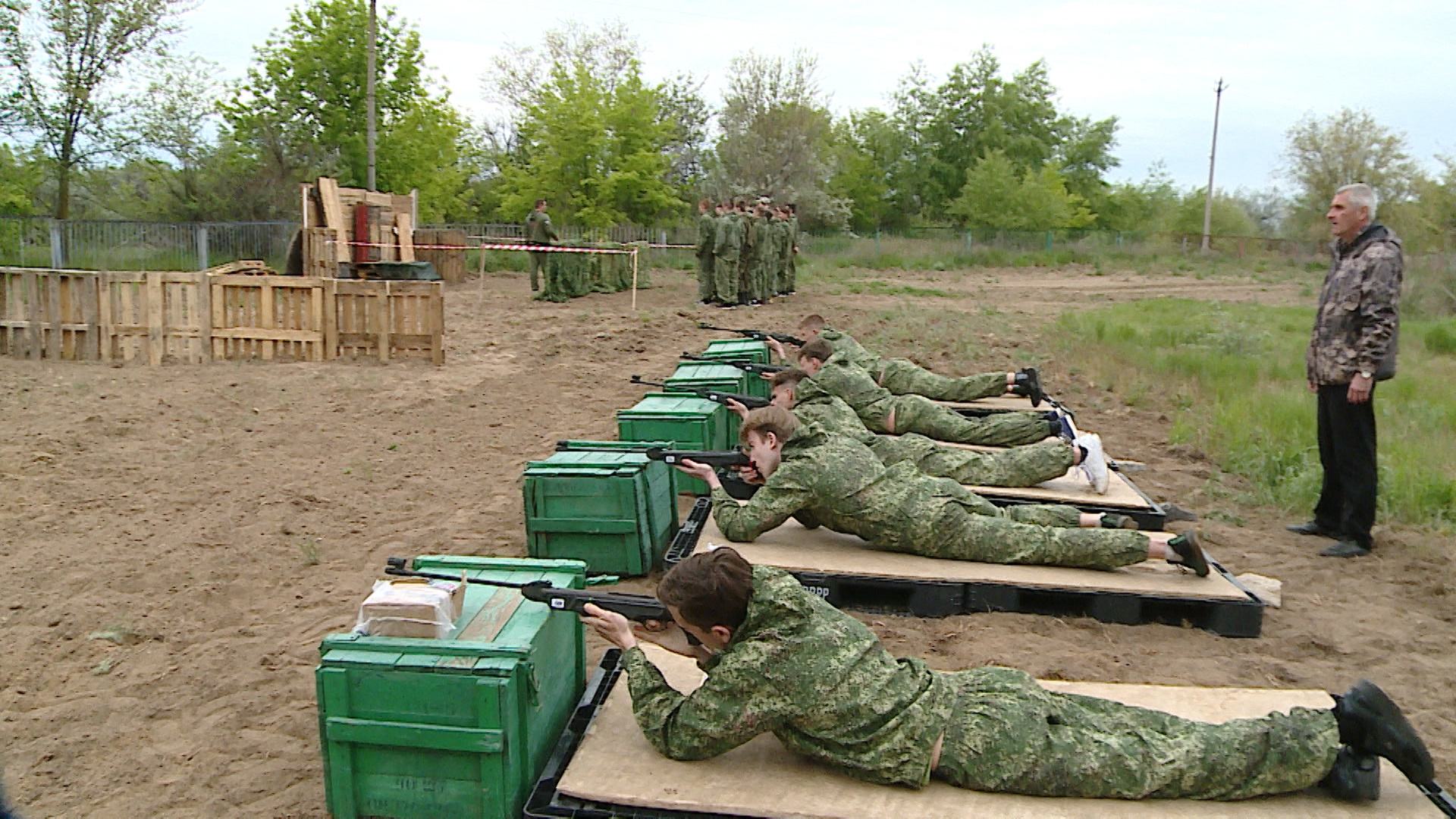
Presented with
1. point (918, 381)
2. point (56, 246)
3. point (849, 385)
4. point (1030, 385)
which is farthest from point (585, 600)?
point (56, 246)

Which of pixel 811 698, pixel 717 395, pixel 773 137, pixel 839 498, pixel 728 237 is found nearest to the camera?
pixel 811 698

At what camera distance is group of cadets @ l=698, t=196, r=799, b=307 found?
19.1 metres

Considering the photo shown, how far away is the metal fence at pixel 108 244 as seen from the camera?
23188mm

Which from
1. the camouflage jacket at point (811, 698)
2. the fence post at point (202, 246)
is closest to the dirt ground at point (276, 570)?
the camouflage jacket at point (811, 698)

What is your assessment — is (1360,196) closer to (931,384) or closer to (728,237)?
(931,384)

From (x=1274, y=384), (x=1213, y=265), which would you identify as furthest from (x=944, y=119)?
(x=1274, y=384)

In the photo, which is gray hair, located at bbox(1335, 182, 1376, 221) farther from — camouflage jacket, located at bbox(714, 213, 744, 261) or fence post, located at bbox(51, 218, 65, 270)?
fence post, located at bbox(51, 218, 65, 270)

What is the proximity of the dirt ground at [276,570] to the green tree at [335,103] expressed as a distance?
64.7 ft

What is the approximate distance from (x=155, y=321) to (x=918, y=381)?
8172 mm

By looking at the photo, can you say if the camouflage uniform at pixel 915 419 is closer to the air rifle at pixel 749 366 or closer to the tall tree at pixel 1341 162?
the air rifle at pixel 749 366

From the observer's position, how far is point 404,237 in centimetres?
1920

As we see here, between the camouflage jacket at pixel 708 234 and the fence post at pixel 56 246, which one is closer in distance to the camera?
the camouflage jacket at pixel 708 234

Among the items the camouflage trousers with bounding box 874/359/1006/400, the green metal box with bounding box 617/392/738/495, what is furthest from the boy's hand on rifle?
the camouflage trousers with bounding box 874/359/1006/400

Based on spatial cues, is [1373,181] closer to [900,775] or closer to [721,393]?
[721,393]
